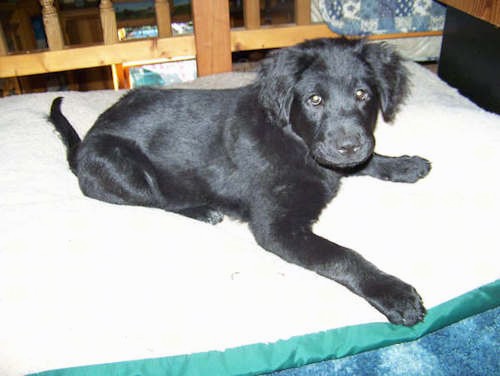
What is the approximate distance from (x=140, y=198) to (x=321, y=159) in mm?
857

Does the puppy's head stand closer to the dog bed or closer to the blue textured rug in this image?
the dog bed

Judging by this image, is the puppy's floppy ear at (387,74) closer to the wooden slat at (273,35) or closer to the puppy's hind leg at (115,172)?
the puppy's hind leg at (115,172)

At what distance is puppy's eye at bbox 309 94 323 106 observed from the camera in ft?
6.32

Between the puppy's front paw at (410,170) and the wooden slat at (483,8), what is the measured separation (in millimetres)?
862

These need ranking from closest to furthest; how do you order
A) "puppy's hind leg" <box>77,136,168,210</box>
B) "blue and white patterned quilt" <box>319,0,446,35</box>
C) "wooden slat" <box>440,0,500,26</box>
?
"puppy's hind leg" <box>77,136,168,210</box>, "wooden slat" <box>440,0,500,26</box>, "blue and white patterned quilt" <box>319,0,446,35</box>

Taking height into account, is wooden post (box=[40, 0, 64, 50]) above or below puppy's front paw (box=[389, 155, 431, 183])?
→ above

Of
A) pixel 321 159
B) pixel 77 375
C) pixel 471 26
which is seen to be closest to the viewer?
pixel 77 375

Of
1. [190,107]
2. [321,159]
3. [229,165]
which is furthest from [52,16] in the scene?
[321,159]

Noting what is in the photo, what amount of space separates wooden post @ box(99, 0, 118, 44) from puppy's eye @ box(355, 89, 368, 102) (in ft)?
6.55

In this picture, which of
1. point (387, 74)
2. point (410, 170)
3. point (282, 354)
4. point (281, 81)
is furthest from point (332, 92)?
point (282, 354)

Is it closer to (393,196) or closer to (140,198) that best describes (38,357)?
(140,198)

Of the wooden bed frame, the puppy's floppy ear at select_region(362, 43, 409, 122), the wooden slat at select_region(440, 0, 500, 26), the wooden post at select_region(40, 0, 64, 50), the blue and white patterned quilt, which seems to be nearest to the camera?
the puppy's floppy ear at select_region(362, 43, 409, 122)

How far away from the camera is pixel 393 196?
91.2 inches

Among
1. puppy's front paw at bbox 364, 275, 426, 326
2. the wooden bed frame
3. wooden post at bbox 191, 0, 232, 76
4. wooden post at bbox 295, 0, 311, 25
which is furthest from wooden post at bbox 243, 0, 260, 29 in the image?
puppy's front paw at bbox 364, 275, 426, 326
